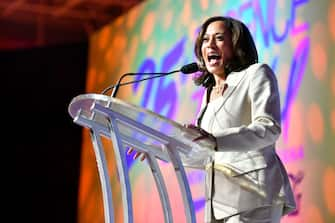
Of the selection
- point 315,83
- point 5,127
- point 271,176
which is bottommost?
point 5,127

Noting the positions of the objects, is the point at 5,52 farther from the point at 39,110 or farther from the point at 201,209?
the point at 201,209

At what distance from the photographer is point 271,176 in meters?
1.48

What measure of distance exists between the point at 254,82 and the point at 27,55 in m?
3.28

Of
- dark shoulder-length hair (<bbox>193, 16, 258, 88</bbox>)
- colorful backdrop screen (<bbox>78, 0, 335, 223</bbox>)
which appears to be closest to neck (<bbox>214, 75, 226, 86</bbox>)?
dark shoulder-length hair (<bbox>193, 16, 258, 88</bbox>)

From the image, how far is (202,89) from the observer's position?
3.15 meters

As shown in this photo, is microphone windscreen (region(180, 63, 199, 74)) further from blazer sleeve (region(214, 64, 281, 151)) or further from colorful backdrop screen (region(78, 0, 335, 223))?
colorful backdrop screen (region(78, 0, 335, 223))

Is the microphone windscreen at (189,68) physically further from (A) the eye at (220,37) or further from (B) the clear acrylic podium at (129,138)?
(B) the clear acrylic podium at (129,138)

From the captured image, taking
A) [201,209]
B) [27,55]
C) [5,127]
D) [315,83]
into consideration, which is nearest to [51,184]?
[5,127]

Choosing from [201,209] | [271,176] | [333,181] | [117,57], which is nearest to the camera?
[271,176]

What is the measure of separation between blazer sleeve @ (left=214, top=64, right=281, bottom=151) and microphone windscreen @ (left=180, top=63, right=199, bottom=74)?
0.17m

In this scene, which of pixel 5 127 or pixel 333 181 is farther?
pixel 5 127

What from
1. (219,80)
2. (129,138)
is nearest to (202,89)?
(219,80)

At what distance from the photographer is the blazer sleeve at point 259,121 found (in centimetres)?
141

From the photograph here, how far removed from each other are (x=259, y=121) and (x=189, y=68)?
0.28 meters
